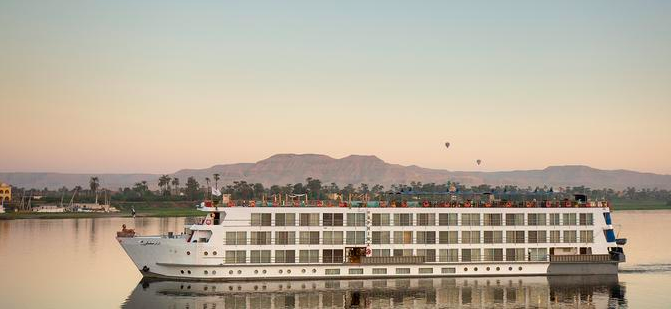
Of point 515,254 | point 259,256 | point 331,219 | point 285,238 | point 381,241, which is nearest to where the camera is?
point 259,256

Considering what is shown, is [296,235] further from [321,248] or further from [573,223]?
[573,223]

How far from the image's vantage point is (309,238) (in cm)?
5034

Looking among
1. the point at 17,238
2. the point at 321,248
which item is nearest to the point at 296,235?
the point at 321,248

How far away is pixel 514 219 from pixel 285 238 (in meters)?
16.9

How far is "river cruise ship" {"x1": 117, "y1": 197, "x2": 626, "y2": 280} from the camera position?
4922 cm

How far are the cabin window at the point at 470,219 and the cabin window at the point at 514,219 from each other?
2.30m

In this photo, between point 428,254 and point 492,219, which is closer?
point 428,254

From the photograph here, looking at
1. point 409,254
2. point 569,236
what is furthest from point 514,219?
point 409,254

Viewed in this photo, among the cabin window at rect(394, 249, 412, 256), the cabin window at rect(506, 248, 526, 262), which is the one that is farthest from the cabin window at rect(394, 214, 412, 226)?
the cabin window at rect(506, 248, 526, 262)

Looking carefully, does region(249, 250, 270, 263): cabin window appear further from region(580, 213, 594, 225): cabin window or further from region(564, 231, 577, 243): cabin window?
region(580, 213, 594, 225): cabin window

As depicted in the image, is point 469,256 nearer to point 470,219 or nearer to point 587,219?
point 470,219

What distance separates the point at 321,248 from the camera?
5047 cm

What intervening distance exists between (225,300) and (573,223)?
86.4 ft

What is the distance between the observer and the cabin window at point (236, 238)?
49.2 metres
